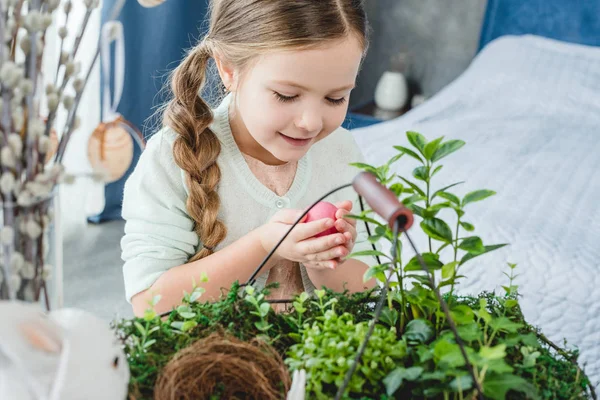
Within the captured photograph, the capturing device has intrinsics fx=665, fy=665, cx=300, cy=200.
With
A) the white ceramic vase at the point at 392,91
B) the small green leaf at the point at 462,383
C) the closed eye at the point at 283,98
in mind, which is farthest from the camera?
the white ceramic vase at the point at 392,91

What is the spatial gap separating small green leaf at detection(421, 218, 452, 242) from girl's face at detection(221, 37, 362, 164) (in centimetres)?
37

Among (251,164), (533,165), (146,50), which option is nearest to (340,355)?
(251,164)

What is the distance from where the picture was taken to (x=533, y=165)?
195cm

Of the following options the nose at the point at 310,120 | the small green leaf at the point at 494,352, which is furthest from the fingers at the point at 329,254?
the small green leaf at the point at 494,352

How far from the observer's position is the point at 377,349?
58cm

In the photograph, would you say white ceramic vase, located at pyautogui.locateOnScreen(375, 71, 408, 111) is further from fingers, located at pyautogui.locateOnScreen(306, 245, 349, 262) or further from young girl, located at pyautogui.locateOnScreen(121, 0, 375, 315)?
fingers, located at pyautogui.locateOnScreen(306, 245, 349, 262)

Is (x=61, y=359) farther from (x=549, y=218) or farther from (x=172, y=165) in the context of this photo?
(x=549, y=218)

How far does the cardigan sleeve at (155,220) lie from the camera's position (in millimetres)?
1042

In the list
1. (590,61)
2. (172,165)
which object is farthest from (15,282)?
(590,61)

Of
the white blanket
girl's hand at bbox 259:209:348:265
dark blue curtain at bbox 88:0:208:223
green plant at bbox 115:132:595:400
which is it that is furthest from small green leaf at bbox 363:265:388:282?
dark blue curtain at bbox 88:0:208:223

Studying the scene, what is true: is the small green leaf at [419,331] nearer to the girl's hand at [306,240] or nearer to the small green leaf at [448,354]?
the small green leaf at [448,354]

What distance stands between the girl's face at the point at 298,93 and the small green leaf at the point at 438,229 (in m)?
0.37

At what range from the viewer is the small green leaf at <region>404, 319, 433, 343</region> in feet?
1.98

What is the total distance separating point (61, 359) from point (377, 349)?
0.88ft
